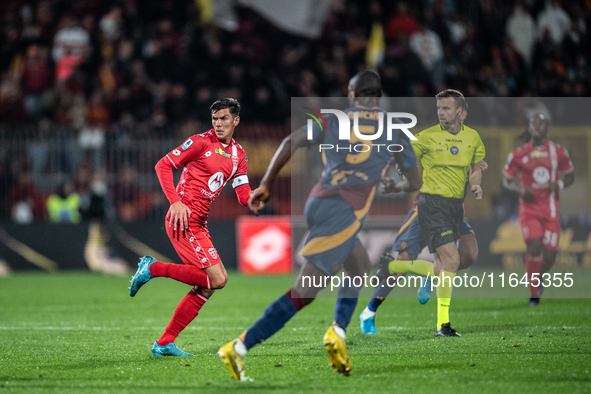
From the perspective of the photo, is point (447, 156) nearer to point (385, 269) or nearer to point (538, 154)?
point (385, 269)

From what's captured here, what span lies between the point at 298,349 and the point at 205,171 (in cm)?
176

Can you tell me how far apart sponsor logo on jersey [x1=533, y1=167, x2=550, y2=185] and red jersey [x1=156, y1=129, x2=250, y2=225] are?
17.7 feet

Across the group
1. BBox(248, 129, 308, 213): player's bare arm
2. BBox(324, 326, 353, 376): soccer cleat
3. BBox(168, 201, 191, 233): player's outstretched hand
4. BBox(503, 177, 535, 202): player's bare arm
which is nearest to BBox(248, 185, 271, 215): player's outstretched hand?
BBox(248, 129, 308, 213): player's bare arm

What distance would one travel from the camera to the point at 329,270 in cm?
521

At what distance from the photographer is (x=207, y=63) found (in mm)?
17438

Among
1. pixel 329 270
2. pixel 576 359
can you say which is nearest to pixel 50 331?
pixel 329 270

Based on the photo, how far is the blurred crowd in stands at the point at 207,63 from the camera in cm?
1549


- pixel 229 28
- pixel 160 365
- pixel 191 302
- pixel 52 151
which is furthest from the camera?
pixel 229 28

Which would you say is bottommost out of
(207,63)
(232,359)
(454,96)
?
(232,359)

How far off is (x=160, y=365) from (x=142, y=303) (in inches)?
201

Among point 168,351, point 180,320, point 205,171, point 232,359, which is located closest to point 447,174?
point 205,171

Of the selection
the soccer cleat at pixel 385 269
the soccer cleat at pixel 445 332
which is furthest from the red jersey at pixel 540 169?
the soccer cleat at pixel 445 332

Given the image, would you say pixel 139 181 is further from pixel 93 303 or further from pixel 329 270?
pixel 329 270

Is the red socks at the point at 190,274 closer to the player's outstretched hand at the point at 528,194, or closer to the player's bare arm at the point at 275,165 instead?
the player's bare arm at the point at 275,165
